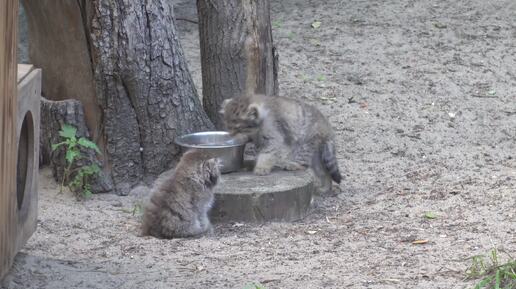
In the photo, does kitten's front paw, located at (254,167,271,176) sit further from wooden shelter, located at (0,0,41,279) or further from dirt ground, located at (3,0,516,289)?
wooden shelter, located at (0,0,41,279)

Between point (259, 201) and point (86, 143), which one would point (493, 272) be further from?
point (86, 143)

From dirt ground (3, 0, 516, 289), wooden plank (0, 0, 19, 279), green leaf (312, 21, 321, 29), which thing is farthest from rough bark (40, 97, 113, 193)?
green leaf (312, 21, 321, 29)

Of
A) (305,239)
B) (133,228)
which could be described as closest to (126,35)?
(133,228)

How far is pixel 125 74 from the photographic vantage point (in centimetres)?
839

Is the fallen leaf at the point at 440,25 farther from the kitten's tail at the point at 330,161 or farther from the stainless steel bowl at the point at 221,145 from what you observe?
the stainless steel bowl at the point at 221,145

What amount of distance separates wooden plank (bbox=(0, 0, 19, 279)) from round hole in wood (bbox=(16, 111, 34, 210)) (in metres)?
0.62

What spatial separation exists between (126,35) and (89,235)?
1.80 meters

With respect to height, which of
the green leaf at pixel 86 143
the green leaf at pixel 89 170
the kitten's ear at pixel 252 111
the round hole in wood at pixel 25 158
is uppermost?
the round hole in wood at pixel 25 158

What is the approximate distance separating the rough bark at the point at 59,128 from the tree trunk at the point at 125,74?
0.32 ft

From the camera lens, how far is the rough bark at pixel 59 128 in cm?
850

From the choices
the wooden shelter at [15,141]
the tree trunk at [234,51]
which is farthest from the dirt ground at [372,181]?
the tree trunk at [234,51]

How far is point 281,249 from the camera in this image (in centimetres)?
729

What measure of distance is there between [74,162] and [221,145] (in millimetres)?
1334

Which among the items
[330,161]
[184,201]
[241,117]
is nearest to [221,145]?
[241,117]
